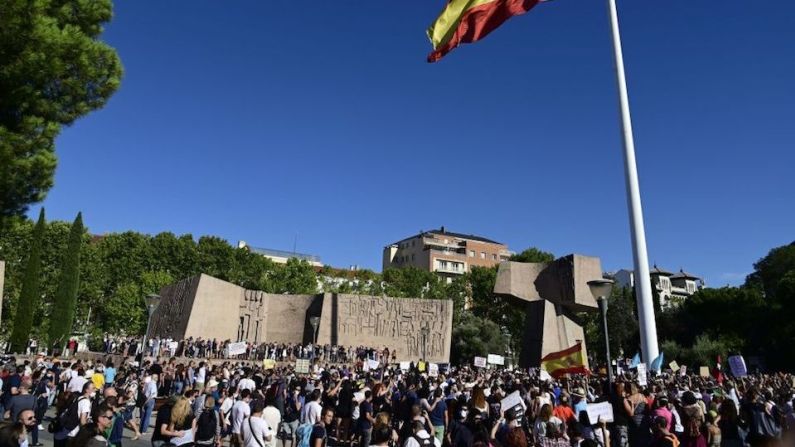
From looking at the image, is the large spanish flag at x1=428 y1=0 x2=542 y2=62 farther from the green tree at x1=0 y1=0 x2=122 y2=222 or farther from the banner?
the banner

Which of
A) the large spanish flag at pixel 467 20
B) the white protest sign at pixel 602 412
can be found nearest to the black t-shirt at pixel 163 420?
the white protest sign at pixel 602 412

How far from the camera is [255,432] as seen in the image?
7609mm

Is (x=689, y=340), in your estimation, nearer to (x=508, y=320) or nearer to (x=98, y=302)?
(x=508, y=320)

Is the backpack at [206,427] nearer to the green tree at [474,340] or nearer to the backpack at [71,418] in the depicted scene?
the backpack at [71,418]

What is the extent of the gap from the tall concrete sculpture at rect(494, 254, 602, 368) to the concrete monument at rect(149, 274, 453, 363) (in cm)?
1057

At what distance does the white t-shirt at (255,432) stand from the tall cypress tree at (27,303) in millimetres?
37927

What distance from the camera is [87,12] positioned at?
11445 mm

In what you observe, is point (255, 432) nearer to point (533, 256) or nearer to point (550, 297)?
point (550, 297)

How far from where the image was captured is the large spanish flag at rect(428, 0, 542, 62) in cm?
1261

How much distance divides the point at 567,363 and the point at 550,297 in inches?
761

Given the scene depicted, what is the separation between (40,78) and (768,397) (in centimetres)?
1727

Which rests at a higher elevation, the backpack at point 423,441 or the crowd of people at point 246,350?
the crowd of people at point 246,350

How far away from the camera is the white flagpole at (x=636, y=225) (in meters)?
16.1

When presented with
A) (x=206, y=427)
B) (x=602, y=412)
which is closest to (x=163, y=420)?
(x=206, y=427)
